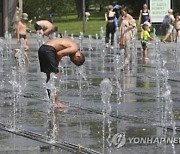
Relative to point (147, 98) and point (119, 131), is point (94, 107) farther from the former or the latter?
point (119, 131)

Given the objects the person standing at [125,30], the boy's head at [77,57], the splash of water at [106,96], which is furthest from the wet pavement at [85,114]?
the person standing at [125,30]

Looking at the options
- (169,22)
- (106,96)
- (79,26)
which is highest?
→ (169,22)

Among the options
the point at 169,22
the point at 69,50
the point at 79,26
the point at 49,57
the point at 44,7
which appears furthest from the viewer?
the point at 44,7

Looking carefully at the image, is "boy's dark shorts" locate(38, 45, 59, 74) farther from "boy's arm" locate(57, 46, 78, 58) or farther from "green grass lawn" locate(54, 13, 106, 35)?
"green grass lawn" locate(54, 13, 106, 35)

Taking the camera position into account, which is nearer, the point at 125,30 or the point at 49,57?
the point at 49,57

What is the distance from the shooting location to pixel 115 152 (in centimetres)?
Result: 829

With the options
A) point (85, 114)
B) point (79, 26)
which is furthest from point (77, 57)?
point (79, 26)

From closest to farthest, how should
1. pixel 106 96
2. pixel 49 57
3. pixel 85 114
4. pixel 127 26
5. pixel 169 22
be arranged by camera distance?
pixel 106 96 < pixel 85 114 < pixel 49 57 < pixel 127 26 < pixel 169 22

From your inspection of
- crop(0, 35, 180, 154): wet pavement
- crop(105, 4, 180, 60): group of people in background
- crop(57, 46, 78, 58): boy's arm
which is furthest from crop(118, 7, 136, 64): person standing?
crop(57, 46, 78, 58): boy's arm

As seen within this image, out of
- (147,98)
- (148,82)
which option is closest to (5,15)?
(148,82)

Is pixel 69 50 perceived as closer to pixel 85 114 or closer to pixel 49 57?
pixel 49 57

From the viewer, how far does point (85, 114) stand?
37.6ft

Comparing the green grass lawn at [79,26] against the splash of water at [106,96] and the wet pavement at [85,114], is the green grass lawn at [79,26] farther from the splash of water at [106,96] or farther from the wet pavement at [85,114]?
the splash of water at [106,96]

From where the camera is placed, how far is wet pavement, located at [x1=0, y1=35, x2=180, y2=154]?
8.75 metres
